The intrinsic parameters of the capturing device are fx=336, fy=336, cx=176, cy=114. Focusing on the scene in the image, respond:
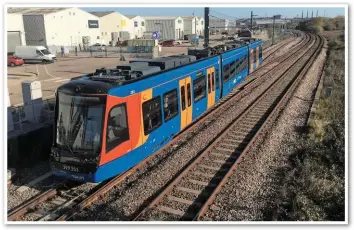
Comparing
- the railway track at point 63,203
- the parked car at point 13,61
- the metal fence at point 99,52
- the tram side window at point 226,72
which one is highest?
the metal fence at point 99,52

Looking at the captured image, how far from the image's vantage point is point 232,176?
10016 mm

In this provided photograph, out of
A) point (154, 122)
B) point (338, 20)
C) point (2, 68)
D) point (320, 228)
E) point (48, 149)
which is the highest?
point (338, 20)

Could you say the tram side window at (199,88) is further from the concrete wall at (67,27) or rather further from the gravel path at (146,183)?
the concrete wall at (67,27)

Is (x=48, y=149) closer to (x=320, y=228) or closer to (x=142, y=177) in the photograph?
(x=142, y=177)

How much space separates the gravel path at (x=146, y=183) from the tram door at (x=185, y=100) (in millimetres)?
798

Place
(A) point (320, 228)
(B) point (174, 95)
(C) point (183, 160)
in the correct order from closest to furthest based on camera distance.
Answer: (A) point (320, 228)
(C) point (183, 160)
(B) point (174, 95)

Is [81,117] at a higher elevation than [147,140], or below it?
higher

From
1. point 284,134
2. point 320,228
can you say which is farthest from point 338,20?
point 320,228

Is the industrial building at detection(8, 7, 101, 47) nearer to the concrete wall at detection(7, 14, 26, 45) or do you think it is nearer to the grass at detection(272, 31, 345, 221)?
the concrete wall at detection(7, 14, 26, 45)

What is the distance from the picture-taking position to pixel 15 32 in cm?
4859

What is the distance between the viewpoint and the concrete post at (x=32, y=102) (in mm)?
12664

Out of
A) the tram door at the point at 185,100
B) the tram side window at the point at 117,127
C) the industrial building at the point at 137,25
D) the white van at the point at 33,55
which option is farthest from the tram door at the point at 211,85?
the industrial building at the point at 137,25

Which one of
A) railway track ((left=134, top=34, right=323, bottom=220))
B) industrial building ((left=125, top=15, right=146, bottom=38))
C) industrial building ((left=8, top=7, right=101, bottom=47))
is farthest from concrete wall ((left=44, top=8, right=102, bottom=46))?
railway track ((left=134, top=34, right=323, bottom=220))

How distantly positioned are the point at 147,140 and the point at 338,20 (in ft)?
353
